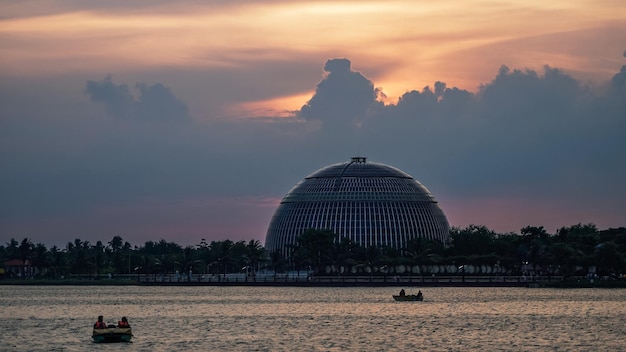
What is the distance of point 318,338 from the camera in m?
113

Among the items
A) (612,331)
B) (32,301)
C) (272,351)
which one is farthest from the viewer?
(32,301)

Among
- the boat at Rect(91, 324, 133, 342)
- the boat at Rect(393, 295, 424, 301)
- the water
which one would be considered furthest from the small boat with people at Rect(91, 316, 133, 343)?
the boat at Rect(393, 295, 424, 301)

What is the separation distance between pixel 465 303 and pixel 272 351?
7461 centimetres

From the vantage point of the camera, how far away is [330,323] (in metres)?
132

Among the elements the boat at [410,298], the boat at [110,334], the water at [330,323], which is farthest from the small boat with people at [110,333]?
the boat at [410,298]

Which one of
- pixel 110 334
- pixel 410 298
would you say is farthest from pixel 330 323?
pixel 410 298

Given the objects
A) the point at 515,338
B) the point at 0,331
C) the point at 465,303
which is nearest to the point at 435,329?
the point at 515,338

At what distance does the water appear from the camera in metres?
107

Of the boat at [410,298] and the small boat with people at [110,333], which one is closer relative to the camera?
the small boat with people at [110,333]

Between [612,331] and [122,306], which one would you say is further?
[122,306]

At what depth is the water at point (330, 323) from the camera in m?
107

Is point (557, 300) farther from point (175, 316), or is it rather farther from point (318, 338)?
point (318, 338)

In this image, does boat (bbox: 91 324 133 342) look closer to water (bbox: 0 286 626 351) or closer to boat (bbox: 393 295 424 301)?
water (bbox: 0 286 626 351)

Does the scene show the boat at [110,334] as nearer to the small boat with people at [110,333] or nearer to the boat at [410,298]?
the small boat with people at [110,333]
